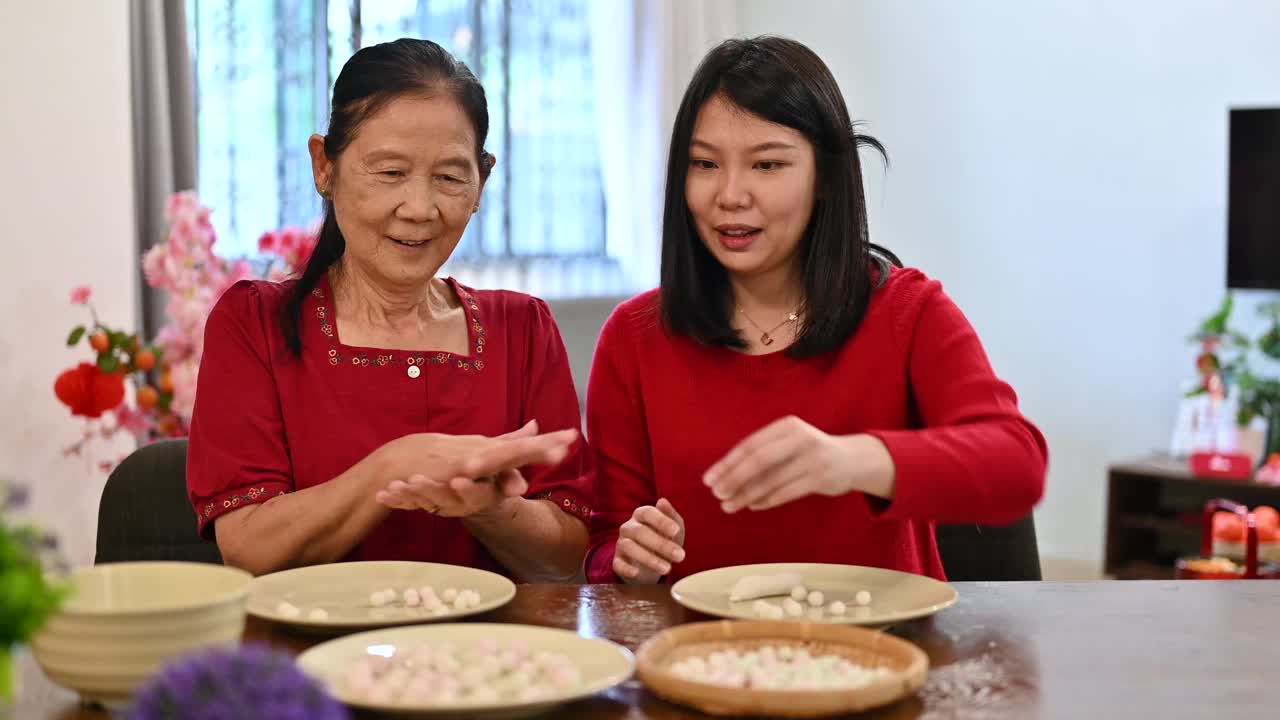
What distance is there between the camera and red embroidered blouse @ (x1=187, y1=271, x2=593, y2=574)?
163 cm

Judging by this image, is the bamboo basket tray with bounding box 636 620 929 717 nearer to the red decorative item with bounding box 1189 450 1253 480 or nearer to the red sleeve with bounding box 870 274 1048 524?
the red sleeve with bounding box 870 274 1048 524

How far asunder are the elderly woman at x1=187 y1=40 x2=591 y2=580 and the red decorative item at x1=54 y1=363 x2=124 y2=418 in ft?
2.79

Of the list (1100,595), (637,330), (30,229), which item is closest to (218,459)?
(637,330)

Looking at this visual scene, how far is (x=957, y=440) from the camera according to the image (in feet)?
4.58

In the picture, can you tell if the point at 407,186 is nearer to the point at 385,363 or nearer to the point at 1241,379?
the point at 385,363

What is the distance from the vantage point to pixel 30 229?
261cm

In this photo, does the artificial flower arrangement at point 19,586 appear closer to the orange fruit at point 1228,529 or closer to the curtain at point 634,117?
the orange fruit at point 1228,529

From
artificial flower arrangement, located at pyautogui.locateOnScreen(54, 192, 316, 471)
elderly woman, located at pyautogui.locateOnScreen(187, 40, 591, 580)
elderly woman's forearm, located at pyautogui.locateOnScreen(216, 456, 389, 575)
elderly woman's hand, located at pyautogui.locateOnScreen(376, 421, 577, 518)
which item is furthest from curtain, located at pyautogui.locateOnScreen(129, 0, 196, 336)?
elderly woman's hand, located at pyautogui.locateOnScreen(376, 421, 577, 518)

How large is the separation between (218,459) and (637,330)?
0.56m

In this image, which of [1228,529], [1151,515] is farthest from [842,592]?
[1151,515]

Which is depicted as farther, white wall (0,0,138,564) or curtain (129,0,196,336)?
curtain (129,0,196,336)

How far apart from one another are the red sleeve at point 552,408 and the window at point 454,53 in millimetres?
2159

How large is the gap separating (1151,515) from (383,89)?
12.4ft

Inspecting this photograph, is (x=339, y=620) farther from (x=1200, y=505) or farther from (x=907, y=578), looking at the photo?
(x=1200, y=505)
